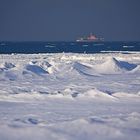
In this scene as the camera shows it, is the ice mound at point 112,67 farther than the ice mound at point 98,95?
Yes

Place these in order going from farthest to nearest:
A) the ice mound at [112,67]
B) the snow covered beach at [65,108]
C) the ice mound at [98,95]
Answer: the ice mound at [112,67] < the ice mound at [98,95] < the snow covered beach at [65,108]

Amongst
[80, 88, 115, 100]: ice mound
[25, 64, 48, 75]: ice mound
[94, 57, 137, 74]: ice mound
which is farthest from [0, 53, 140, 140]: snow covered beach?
[94, 57, 137, 74]: ice mound

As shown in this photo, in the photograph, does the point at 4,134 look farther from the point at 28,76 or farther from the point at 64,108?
the point at 28,76

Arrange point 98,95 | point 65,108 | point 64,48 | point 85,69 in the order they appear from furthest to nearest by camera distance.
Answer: point 64,48
point 85,69
point 98,95
point 65,108

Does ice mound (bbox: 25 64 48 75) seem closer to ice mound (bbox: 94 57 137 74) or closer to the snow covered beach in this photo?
the snow covered beach

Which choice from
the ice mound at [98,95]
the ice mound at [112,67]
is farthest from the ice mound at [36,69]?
the ice mound at [98,95]

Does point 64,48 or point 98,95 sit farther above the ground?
point 98,95

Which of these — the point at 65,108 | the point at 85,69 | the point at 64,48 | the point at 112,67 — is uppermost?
the point at 65,108

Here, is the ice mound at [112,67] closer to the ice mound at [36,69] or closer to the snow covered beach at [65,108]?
the snow covered beach at [65,108]

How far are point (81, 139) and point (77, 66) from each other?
20.6m

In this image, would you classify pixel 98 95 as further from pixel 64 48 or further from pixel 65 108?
pixel 64 48

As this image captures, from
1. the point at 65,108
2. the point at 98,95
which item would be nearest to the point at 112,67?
the point at 98,95

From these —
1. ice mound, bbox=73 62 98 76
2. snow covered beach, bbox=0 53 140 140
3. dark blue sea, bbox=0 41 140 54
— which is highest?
snow covered beach, bbox=0 53 140 140

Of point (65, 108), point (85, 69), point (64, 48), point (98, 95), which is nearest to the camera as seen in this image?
point (65, 108)
